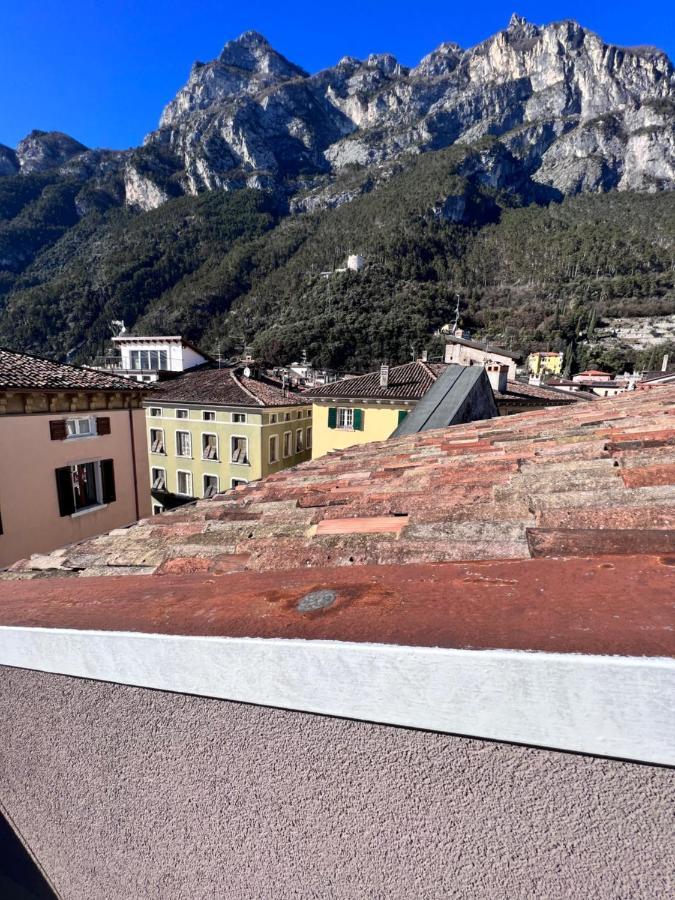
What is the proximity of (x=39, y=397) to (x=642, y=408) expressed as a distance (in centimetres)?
1062

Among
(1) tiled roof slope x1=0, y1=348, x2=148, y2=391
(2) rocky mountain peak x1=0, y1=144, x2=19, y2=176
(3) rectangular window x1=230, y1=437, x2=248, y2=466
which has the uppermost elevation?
(2) rocky mountain peak x1=0, y1=144, x2=19, y2=176

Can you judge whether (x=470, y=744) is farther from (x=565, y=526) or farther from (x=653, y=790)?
(x=565, y=526)

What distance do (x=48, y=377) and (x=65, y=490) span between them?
8.53 feet

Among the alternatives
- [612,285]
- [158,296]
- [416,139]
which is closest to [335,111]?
[416,139]

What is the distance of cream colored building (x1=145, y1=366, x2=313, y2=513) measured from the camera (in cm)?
1989

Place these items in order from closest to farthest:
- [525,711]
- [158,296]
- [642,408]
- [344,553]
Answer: [525,711]
[344,553]
[642,408]
[158,296]

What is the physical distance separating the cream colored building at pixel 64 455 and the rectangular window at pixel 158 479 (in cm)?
1082

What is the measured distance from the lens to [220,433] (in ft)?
67.3

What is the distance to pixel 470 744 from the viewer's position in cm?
102

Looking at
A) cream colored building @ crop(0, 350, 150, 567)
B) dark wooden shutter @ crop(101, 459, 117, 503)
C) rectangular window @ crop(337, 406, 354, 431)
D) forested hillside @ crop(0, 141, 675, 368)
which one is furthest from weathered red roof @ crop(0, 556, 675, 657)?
forested hillside @ crop(0, 141, 675, 368)

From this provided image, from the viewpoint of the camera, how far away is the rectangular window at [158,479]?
22.4 meters

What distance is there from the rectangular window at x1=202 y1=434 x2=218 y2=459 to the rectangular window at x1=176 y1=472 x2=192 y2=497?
5.09 ft

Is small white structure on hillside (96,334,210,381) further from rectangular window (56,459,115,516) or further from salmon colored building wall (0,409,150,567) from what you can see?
rectangular window (56,459,115,516)

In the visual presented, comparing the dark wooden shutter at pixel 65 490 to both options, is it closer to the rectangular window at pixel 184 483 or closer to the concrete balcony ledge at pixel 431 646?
the concrete balcony ledge at pixel 431 646
